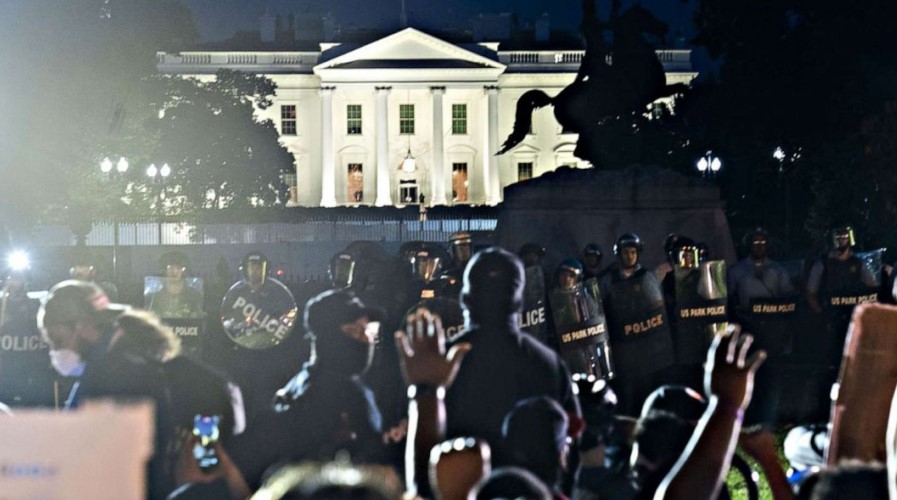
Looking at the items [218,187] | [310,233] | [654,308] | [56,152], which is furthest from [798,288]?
[218,187]

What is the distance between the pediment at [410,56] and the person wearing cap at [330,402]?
5983cm

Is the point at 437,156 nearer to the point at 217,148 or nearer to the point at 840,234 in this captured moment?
the point at 217,148

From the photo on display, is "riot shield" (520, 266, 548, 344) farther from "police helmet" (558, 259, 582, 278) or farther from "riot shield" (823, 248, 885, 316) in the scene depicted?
"riot shield" (823, 248, 885, 316)

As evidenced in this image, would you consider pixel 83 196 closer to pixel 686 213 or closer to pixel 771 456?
pixel 686 213

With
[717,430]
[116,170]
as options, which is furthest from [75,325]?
[116,170]

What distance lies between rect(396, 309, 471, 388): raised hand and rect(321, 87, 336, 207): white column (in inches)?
2446

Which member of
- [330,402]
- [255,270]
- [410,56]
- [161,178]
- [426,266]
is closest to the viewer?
[330,402]

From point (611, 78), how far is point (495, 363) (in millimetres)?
11640

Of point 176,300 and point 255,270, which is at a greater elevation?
point 255,270

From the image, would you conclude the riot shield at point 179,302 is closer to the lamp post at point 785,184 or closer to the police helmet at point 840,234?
the police helmet at point 840,234

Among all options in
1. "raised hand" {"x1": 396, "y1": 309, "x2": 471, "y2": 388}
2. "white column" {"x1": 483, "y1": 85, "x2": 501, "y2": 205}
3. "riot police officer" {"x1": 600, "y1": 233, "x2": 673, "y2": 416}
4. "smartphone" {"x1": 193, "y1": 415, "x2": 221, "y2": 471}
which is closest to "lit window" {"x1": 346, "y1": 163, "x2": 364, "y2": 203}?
"white column" {"x1": 483, "y1": 85, "x2": 501, "y2": 205}

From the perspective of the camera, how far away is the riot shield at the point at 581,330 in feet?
30.2

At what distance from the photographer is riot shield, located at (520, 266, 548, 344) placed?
9190 mm

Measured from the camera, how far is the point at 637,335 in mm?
9438
